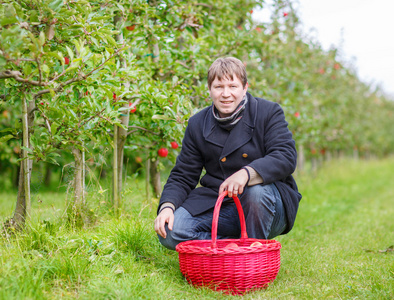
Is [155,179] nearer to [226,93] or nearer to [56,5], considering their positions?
[226,93]

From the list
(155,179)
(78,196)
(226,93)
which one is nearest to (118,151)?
(78,196)

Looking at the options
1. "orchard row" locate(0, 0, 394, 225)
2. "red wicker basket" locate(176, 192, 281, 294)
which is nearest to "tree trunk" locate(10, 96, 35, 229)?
"orchard row" locate(0, 0, 394, 225)

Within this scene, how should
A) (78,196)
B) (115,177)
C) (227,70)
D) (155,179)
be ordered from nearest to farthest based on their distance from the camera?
(227,70)
(78,196)
(115,177)
(155,179)

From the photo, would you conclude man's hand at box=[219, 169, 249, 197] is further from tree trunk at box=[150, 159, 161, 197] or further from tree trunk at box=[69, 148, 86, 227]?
tree trunk at box=[150, 159, 161, 197]

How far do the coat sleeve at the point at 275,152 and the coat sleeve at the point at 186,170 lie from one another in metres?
0.51

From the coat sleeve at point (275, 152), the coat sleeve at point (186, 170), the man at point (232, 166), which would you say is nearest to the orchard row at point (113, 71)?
the coat sleeve at point (186, 170)

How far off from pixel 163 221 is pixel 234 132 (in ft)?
2.63

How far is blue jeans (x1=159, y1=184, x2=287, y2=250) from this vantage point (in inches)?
108

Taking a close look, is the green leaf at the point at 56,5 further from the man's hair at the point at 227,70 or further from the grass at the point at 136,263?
the grass at the point at 136,263

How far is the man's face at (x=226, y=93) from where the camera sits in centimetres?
288

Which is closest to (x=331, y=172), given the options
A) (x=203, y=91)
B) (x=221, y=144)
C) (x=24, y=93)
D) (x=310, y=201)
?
(x=310, y=201)

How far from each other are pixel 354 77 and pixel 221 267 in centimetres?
1406

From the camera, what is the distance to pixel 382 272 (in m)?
2.83

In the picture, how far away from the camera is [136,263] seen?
9.11 feet
